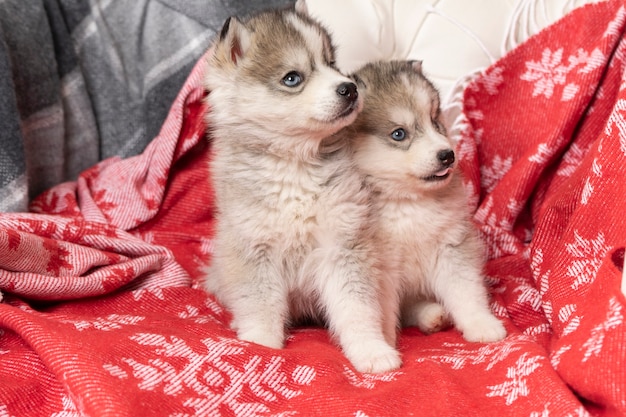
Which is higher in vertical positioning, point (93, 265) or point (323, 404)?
point (323, 404)

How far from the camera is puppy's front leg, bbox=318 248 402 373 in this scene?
1554 mm

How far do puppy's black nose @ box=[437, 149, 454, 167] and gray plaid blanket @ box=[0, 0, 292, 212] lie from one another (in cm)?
107

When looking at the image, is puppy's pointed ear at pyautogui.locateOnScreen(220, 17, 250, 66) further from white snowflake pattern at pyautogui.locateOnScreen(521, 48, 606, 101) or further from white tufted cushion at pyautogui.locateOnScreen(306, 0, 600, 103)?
white snowflake pattern at pyautogui.locateOnScreen(521, 48, 606, 101)

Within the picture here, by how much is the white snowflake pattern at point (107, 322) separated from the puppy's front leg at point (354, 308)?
1.64 ft

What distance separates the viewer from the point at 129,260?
2.01 meters

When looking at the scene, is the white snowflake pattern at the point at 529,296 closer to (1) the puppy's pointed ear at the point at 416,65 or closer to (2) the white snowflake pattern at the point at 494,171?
(2) the white snowflake pattern at the point at 494,171

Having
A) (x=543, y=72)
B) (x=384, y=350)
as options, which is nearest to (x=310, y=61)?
(x=384, y=350)

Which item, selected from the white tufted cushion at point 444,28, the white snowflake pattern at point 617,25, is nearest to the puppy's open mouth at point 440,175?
the white tufted cushion at point 444,28

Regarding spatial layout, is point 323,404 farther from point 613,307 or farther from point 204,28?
point 204,28

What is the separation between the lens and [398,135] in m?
1.80

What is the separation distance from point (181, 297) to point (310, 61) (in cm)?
80

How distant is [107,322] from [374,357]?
67 centimetres

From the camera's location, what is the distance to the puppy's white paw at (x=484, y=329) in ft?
5.44

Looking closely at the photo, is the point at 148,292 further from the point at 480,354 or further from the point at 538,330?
the point at 538,330
